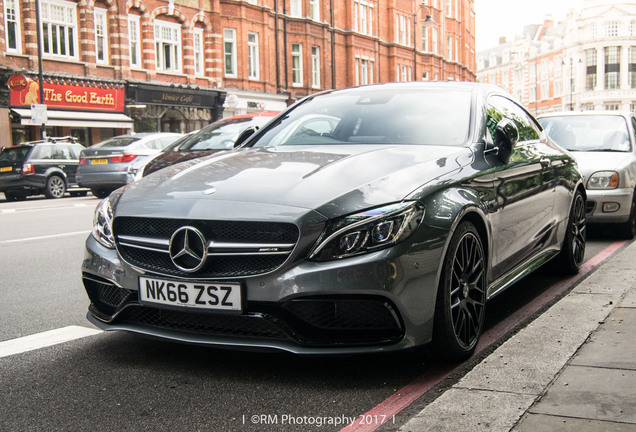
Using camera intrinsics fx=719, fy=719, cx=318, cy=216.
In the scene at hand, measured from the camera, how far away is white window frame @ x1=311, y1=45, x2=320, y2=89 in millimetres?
41906

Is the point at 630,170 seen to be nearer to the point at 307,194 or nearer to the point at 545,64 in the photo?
the point at 307,194

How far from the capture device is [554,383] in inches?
123

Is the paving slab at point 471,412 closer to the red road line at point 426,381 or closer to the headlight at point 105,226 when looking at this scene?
the red road line at point 426,381

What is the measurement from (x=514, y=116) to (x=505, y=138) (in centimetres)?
106

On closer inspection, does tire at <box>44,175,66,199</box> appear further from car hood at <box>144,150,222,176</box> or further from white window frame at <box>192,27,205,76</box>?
white window frame at <box>192,27,205,76</box>

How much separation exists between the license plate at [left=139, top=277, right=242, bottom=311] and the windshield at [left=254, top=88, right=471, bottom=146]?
1621 mm

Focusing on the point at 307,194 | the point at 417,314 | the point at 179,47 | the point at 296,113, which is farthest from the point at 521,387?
the point at 179,47

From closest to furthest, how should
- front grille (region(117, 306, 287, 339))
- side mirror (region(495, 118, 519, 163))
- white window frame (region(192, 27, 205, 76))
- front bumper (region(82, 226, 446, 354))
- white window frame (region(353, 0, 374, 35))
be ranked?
front bumper (region(82, 226, 446, 354))
front grille (region(117, 306, 287, 339))
side mirror (region(495, 118, 519, 163))
white window frame (region(192, 27, 205, 76))
white window frame (region(353, 0, 374, 35))

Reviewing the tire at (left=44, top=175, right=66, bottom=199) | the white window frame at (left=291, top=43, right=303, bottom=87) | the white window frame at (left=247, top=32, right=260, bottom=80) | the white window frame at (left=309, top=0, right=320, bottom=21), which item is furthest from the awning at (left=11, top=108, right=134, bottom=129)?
the white window frame at (left=309, top=0, right=320, bottom=21)

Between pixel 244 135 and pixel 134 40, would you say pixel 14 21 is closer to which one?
pixel 134 40

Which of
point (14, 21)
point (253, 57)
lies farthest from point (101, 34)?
point (253, 57)

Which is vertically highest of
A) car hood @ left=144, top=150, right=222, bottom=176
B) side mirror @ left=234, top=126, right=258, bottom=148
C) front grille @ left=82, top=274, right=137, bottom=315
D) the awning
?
the awning

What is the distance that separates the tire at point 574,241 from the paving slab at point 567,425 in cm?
338

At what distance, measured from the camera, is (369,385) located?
11.1 ft
